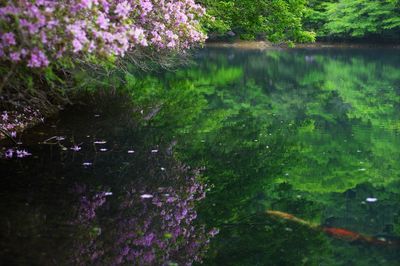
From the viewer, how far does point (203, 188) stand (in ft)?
27.0

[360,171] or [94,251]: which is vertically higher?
[94,251]

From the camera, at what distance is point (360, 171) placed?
952cm

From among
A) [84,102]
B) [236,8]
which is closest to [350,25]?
[236,8]

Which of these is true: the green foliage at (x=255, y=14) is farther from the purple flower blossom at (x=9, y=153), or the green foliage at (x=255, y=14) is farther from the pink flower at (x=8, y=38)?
the pink flower at (x=8, y=38)

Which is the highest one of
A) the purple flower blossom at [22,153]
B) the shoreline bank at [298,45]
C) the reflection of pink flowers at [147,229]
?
the reflection of pink flowers at [147,229]

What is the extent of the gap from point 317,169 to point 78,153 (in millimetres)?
4423

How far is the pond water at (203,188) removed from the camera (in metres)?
5.89

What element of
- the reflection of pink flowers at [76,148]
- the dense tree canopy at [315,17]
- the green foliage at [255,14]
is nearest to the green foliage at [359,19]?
the dense tree canopy at [315,17]

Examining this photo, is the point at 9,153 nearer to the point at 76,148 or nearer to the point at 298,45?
the point at 76,148

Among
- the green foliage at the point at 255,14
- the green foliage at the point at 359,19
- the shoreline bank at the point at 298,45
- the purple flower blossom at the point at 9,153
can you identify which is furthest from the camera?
the shoreline bank at the point at 298,45

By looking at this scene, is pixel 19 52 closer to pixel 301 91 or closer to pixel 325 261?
pixel 325 261

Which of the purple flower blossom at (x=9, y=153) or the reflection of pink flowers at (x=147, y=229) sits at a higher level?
the reflection of pink flowers at (x=147, y=229)

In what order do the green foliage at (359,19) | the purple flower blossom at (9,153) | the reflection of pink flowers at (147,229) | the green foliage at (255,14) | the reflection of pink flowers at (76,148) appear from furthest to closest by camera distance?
the green foliage at (359,19) < the green foliage at (255,14) < the reflection of pink flowers at (76,148) < the purple flower blossom at (9,153) < the reflection of pink flowers at (147,229)

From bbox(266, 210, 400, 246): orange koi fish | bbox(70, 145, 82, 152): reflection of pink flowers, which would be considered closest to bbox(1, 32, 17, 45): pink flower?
bbox(266, 210, 400, 246): orange koi fish
